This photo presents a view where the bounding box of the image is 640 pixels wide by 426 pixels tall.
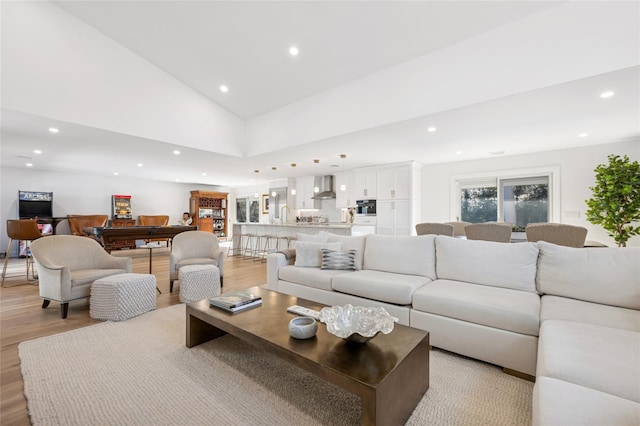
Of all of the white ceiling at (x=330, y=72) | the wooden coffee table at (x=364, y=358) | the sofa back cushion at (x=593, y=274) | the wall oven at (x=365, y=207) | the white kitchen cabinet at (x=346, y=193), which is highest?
the white ceiling at (x=330, y=72)

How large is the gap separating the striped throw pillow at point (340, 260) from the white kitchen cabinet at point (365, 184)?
3.95 m

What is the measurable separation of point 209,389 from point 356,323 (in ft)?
3.56

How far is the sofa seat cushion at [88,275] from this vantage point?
9.68 ft

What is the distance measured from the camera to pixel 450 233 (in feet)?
12.4

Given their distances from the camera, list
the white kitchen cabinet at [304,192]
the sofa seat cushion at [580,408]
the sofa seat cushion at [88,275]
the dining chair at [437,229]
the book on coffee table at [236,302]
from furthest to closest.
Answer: the white kitchen cabinet at [304,192] < the dining chair at [437,229] < the sofa seat cushion at [88,275] < the book on coffee table at [236,302] < the sofa seat cushion at [580,408]

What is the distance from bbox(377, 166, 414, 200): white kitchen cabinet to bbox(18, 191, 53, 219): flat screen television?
930cm

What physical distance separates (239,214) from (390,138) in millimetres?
9014

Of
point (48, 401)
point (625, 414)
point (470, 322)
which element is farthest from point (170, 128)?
point (625, 414)

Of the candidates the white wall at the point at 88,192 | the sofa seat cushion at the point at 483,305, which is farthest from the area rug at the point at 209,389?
the white wall at the point at 88,192

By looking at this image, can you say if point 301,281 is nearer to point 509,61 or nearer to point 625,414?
point 625,414

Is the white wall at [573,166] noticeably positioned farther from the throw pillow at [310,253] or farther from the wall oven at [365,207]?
the throw pillow at [310,253]

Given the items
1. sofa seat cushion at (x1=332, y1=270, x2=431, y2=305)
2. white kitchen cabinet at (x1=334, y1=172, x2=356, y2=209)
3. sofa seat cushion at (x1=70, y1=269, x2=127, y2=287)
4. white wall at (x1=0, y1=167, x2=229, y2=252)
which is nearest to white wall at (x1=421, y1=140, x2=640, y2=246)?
white kitchen cabinet at (x1=334, y1=172, x2=356, y2=209)

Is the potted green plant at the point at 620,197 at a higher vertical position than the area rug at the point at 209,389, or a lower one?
higher

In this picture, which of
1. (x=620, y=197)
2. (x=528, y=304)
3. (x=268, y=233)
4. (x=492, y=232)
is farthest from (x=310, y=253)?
(x=620, y=197)
